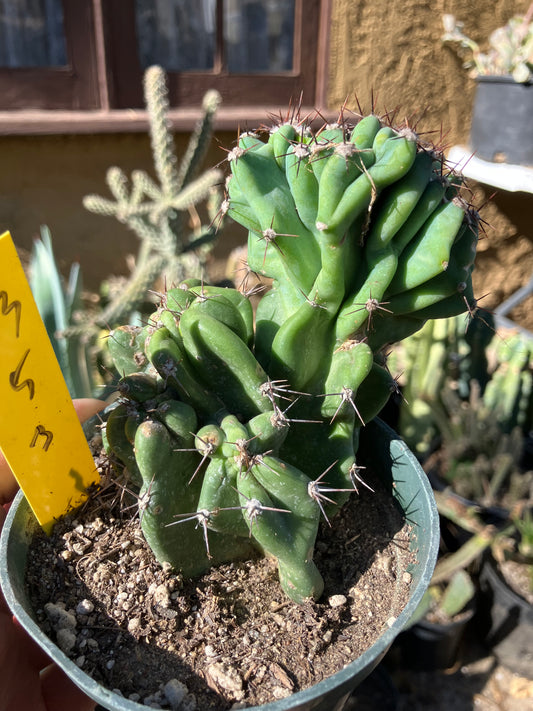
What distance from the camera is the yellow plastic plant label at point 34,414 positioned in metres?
0.85

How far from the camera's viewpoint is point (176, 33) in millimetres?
2967

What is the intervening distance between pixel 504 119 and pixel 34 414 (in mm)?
2891

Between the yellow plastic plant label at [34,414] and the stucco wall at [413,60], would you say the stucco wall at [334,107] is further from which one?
the yellow plastic plant label at [34,414]

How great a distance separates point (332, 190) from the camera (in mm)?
837

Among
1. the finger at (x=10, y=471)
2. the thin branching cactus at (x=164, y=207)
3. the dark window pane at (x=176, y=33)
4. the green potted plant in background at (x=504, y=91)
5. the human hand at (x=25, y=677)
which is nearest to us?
the human hand at (x=25, y=677)

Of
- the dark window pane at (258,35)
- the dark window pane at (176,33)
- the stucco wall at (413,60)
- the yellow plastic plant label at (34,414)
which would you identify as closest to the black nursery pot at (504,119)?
the stucco wall at (413,60)

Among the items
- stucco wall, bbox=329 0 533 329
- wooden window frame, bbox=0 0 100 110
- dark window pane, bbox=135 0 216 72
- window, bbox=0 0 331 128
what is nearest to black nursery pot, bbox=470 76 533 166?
stucco wall, bbox=329 0 533 329

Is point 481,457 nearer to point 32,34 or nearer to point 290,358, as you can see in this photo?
point 290,358

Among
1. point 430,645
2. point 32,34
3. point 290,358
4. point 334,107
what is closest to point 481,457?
point 430,645

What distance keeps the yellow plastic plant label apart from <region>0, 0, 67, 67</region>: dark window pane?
257 centimetres

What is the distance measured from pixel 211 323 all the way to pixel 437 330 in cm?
155

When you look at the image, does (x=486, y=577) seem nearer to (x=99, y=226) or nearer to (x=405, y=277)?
(x=405, y=277)

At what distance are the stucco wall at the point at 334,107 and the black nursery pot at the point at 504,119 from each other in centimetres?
24

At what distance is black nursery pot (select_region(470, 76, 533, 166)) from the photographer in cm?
279
